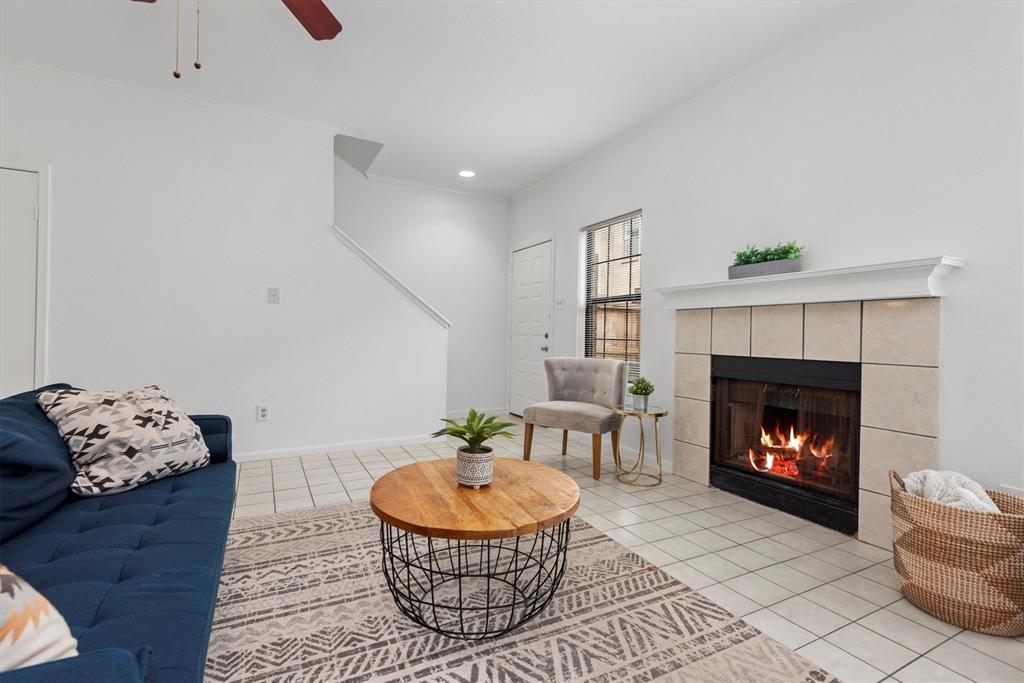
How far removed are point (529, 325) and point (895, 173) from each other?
3742 mm

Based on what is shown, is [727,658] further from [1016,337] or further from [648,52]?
[648,52]

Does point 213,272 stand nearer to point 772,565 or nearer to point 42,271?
point 42,271

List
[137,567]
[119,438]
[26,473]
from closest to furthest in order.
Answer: [137,567]
[26,473]
[119,438]

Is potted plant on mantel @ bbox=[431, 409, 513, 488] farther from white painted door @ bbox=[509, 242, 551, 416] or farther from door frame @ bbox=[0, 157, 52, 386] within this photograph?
white painted door @ bbox=[509, 242, 551, 416]

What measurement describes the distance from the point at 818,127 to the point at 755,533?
7.46ft

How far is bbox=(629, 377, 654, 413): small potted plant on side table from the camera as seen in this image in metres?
3.36

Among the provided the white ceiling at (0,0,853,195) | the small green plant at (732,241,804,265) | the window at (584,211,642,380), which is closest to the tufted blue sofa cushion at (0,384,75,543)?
the white ceiling at (0,0,853,195)

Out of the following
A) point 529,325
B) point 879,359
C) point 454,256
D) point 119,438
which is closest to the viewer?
point 119,438

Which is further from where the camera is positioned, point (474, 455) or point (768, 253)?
point (768, 253)

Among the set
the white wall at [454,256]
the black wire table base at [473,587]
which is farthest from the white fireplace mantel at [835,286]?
the white wall at [454,256]

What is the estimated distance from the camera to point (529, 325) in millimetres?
5637

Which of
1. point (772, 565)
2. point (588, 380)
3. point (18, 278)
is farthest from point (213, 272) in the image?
point (772, 565)

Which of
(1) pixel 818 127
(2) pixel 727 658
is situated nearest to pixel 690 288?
(1) pixel 818 127

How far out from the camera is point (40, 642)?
2.20ft
